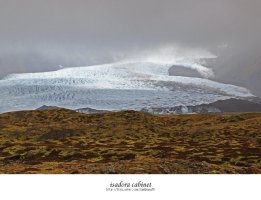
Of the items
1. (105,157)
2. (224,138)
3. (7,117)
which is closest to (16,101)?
(7,117)

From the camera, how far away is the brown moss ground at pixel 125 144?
642 inches

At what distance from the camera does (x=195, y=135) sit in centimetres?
8000

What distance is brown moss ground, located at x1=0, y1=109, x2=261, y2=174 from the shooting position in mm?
16297

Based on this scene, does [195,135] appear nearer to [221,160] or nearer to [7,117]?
[221,160]

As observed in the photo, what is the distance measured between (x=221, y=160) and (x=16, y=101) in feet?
560

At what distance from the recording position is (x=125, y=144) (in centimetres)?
6625
